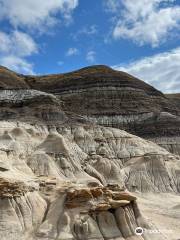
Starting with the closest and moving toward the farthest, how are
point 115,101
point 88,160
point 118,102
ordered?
point 88,160
point 118,102
point 115,101

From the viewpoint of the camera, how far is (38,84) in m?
106

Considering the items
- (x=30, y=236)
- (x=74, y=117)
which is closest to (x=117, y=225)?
(x=30, y=236)

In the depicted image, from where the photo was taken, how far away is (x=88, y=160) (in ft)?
208

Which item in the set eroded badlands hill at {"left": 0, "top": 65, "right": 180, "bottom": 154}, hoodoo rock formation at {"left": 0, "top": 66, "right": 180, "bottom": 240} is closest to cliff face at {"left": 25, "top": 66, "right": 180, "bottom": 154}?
eroded badlands hill at {"left": 0, "top": 65, "right": 180, "bottom": 154}

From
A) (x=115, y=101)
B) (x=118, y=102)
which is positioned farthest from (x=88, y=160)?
(x=115, y=101)

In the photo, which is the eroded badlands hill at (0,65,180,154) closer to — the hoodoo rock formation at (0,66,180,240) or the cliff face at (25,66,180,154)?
the cliff face at (25,66,180,154)

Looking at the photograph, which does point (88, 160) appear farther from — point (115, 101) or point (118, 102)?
point (115, 101)

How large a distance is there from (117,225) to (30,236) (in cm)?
523

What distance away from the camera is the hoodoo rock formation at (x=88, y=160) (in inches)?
1105

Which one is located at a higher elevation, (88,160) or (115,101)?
(115,101)

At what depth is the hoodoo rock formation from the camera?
28078mm

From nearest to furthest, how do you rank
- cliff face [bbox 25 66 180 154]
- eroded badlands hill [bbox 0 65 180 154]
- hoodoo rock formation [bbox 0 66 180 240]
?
1. hoodoo rock formation [bbox 0 66 180 240]
2. cliff face [bbox 25 66 180 154]
3. eroded badlands hill [bbox 0 65 180 154]

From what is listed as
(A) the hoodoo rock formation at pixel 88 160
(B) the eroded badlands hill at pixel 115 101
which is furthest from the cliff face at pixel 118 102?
(A) the hoodoo rock formation at pixel 88 160

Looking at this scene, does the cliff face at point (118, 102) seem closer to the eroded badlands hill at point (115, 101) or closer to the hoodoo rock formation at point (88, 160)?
the eroded badlands hill at point (115, 101)
